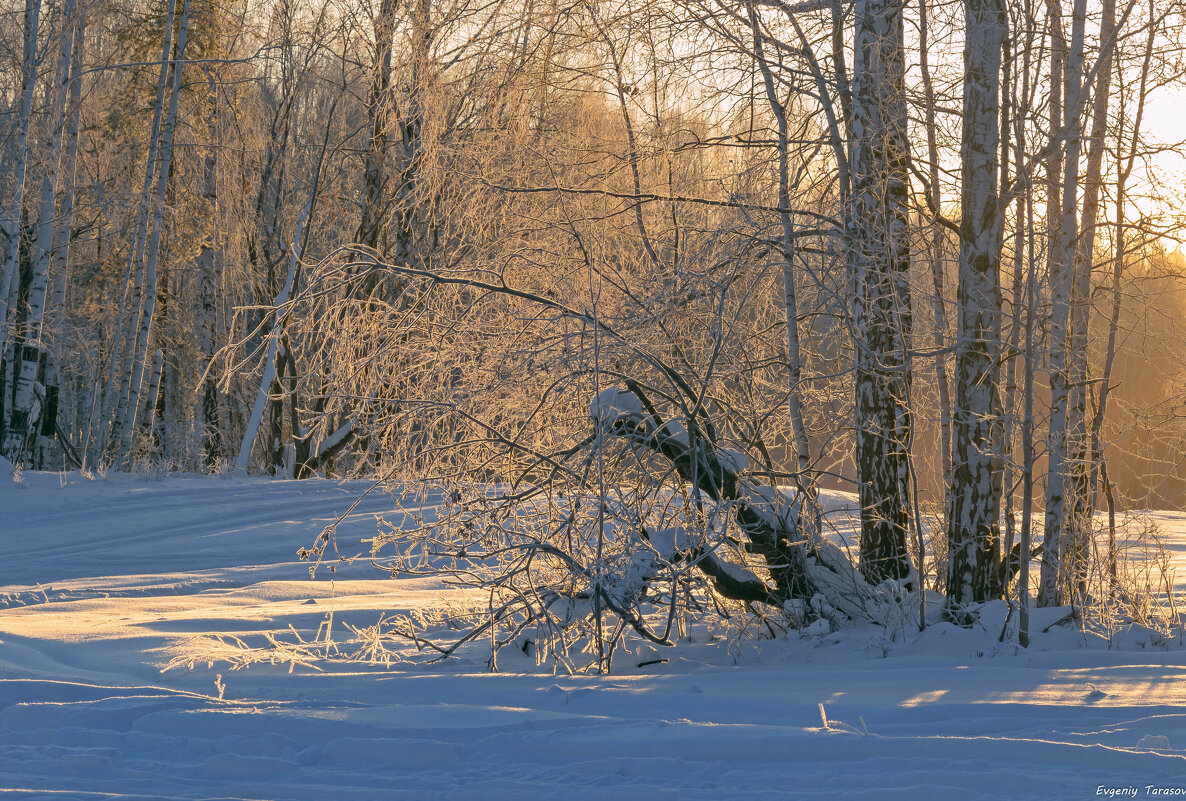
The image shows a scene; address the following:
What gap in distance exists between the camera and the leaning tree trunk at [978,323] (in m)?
5.24

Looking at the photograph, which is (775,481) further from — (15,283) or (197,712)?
(15,283)

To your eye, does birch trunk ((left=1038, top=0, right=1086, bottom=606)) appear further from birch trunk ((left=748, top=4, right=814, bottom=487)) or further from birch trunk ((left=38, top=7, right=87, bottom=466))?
birch trunk ((left=38, top=7, right=87, bottom=466))

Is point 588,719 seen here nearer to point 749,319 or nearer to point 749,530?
point 749,530

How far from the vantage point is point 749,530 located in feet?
16.8

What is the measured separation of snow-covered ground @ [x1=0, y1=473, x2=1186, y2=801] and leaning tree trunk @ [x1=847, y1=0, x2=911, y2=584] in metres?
0.77

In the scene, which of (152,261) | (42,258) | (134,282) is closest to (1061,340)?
(42,258)

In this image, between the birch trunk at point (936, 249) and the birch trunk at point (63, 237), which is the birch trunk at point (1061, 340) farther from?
the birch trunk at point (63, 237)

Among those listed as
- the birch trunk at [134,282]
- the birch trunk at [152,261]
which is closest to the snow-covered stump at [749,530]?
the birch trunk at [152,261]

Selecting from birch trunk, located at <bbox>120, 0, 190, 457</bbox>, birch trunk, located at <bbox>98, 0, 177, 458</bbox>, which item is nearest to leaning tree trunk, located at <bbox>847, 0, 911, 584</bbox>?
birch trunk, located at <bbox>98, 0, 177, 458</bbox>

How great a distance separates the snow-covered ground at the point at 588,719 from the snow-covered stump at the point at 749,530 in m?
0.26

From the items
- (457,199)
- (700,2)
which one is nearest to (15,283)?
(457,199)

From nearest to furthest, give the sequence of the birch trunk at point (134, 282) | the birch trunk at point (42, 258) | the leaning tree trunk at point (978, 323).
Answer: the leaning tree trunk at point (978, 323), the birch trunk at point (42, 258), the birch trunk at point (134, 282)

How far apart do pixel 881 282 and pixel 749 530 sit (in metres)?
1.50

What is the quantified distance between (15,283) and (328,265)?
17.6 metres
